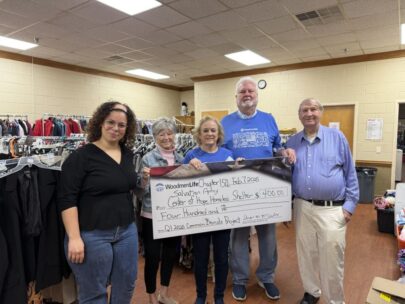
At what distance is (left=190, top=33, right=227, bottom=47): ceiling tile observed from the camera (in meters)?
4.93

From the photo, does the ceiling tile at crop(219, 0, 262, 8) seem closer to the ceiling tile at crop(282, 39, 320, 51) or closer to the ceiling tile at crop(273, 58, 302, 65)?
the ceiling tile at crop(282, 39, 320, 51)

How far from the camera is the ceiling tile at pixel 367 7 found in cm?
368

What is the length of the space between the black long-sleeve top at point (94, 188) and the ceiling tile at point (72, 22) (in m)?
3.45

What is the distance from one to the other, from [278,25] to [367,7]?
1.18m

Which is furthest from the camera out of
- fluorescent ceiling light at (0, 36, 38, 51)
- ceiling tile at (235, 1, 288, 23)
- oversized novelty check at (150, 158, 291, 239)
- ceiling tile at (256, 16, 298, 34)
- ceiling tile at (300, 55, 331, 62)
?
ceiling tile at (300, 55, 331, 62)

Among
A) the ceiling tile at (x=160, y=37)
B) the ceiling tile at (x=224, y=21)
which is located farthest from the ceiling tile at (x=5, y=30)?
the ceiling tile at (x=224, y=21)

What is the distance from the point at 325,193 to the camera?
195 centimetres

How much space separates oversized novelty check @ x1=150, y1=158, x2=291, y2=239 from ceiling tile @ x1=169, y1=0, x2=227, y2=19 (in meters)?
2.52

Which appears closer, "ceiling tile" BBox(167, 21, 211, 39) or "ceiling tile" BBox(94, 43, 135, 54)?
"ceiling tile" BBox(167, 21, 211, 39)

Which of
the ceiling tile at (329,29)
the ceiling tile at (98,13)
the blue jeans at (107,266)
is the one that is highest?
the ceiling tile at (329,29)

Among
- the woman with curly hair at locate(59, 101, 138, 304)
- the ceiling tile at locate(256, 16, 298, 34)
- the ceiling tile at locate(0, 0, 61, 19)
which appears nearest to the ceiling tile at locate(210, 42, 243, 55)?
the ceiling tile at locate(256, 16, 298, 34)

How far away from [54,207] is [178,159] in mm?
867

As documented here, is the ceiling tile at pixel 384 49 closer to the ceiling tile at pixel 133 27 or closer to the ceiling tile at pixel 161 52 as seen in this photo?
the ceiling tile at pixel 161 52

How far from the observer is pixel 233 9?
3.86m
